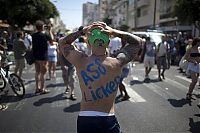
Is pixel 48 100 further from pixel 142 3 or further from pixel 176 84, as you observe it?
pixel 142 3

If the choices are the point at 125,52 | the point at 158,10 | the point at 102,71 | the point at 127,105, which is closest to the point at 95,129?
the point at 102,71

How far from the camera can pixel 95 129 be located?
125 inches

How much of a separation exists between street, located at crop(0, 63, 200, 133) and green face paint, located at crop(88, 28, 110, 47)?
3.43 meters

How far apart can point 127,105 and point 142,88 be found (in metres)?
2.85

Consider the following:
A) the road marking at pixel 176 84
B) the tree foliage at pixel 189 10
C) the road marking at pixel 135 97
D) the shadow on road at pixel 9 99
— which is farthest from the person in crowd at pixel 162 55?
the tree foliage at pixel 189 10

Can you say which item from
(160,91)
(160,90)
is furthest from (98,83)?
(160,90)

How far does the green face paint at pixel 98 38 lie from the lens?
3178 mm

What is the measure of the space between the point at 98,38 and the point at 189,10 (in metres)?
29.1

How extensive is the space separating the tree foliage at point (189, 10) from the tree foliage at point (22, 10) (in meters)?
19.3

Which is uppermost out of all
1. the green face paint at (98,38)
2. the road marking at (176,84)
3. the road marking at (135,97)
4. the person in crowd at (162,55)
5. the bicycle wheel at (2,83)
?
the green face paint at (98,38)

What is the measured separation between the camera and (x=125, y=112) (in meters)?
7.81

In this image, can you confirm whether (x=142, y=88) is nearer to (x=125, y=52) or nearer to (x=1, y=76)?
(x=1, y=76)

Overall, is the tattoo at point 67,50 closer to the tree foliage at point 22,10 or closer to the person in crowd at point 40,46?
the person in crowd at point 40,46

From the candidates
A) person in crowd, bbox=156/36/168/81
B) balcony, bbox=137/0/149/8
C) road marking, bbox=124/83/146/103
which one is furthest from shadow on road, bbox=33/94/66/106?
balcony, bbox=137/0/149/8
